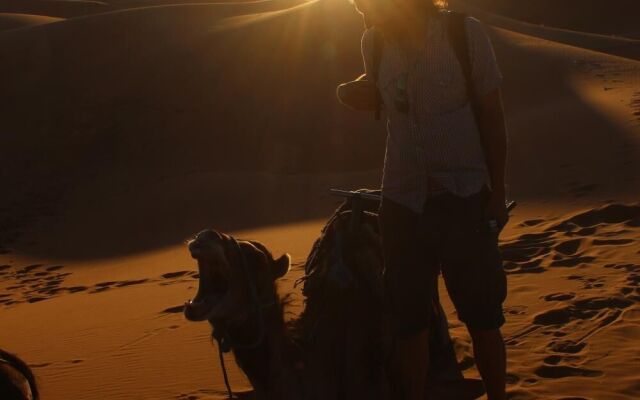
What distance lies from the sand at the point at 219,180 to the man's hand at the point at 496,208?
75.4 inches

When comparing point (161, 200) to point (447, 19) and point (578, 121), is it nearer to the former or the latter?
point (578, 121)

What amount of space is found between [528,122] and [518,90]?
4174 millimetres

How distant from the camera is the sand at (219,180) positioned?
23.3 ft

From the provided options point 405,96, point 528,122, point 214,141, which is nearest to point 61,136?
point 214,141

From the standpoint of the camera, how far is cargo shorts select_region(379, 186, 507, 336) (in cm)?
389

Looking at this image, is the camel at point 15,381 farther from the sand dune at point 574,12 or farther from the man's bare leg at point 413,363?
the sand dune at point 574,12

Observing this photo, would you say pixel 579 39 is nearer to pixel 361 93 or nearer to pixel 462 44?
pixel 361 93

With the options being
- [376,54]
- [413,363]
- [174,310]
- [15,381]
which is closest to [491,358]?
[413,363]

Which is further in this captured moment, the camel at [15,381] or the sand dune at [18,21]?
the sand dune at [18,21]

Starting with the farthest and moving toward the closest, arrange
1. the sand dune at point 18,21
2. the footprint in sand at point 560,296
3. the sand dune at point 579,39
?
the sand dune at point 18,21 → the sand dune at point 579,39 → the footprint in sand at point 560,296

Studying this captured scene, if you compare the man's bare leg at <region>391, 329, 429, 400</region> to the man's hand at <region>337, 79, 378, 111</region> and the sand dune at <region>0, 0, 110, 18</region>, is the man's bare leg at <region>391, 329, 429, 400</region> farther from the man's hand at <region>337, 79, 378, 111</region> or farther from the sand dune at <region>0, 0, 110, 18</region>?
the sand dune at <region>0, 0, 110, 18</region>

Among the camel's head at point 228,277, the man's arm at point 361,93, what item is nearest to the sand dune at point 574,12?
the man's arm at point 361,93

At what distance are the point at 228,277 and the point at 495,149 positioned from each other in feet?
4.14

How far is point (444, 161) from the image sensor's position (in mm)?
3912
